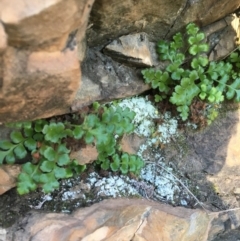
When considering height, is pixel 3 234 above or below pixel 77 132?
below

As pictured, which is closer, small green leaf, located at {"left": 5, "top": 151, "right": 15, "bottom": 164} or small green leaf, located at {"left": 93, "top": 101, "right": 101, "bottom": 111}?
small green leaf, located at {"left": 5, "top": 151, "right": 15, "bottom": 164}

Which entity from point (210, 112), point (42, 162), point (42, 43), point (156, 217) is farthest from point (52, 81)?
point (210, 112)

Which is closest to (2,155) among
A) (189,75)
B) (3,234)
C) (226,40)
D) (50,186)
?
(50,186)

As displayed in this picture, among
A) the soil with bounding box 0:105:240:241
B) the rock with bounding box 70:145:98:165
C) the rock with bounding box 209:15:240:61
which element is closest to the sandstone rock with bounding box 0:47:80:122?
the rock with bounding box 70:145:98:165

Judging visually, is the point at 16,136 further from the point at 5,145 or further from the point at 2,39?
the point at 2,39

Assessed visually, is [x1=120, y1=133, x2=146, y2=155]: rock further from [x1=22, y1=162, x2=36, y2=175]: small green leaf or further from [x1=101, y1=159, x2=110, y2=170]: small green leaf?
[x1=22, y1=162, x2=36, y2=175]: small green leaf

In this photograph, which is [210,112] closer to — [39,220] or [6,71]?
[39,220]

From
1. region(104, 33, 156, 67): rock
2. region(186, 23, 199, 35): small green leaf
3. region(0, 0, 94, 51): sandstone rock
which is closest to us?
region(0, 0, 94, 51): sandstone rock
